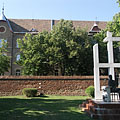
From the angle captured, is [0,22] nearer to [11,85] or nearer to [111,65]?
[11,85]

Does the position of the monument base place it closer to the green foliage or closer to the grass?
the grass

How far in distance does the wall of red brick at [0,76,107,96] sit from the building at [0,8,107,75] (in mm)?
12569

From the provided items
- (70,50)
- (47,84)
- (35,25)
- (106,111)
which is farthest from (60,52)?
(106,111)

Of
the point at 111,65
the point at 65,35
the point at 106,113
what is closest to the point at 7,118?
the point at 106,113

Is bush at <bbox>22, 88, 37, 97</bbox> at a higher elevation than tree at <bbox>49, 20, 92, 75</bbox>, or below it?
below

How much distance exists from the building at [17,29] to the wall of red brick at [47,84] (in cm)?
1257

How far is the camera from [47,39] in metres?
23.5

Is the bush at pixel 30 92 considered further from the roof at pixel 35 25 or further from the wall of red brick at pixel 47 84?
the roof at pixel 35 25

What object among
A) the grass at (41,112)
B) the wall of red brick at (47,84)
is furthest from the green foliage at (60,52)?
the grass at (41,112)

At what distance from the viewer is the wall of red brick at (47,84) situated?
18.2m

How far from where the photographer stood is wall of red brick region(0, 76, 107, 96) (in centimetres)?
1822

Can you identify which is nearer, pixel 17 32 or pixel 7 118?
pixel 7 118

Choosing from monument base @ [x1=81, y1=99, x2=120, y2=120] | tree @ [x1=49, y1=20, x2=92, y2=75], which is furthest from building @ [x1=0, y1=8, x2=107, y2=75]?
monument base @ [x1=81, y1=99, x2=120, y2=120]

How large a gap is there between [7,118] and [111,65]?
6494 mm
